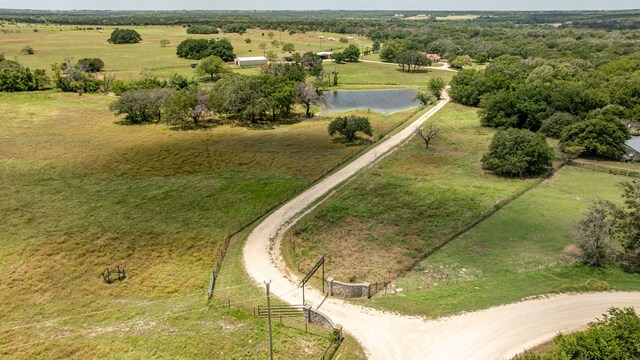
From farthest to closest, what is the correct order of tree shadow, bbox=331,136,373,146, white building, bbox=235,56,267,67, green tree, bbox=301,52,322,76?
white building, bbox=235,56,267,67
green tree, bbox=301,52,322,76
tree shadow, bbox=331,136,373,146

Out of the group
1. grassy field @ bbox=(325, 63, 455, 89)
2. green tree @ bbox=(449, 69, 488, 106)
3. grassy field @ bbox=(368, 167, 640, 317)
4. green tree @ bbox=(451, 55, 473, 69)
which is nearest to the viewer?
grassy field @ bbox=(368, 167, 640, 317)

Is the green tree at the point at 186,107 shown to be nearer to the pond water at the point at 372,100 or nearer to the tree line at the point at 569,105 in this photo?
the pond water at the point at 372,100

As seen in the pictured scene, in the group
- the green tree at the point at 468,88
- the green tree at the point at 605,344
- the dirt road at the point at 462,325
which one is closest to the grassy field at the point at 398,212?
the dirt road at the point at 462,325

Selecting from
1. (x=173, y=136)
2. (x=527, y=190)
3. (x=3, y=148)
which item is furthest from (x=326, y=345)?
(x=3, y=148)

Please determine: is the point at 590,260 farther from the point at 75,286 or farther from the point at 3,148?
the point at 3,148

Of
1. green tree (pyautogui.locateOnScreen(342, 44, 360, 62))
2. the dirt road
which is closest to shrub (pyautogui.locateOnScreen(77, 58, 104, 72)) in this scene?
green tree (pyautogui.locateOnScreen(342, 44, 360, 62))

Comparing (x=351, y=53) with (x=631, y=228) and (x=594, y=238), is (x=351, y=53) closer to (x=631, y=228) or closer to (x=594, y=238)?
(x=631, y=228)

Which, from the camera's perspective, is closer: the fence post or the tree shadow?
the fence post

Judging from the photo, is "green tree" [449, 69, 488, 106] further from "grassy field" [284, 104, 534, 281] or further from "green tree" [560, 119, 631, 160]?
"green tree" [560, 119, 631, 160]
